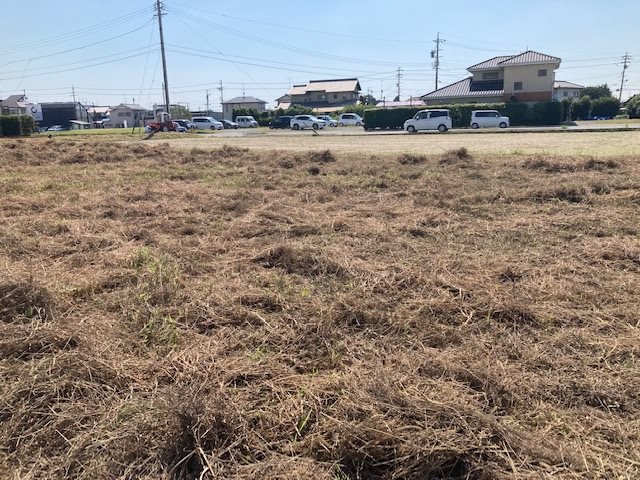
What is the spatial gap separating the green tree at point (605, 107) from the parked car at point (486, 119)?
19945 millimetres

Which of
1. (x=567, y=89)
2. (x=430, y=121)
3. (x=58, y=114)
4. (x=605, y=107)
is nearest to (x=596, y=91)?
(x=567, y=89)

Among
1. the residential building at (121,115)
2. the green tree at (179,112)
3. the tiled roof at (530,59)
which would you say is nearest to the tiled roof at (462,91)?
the tiled roof at (530,59)

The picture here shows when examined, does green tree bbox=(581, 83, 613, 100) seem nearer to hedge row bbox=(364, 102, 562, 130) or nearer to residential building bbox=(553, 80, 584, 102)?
residential building bbox=(553, 80, 584, 102)

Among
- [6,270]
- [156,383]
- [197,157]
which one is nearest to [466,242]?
[156,383]

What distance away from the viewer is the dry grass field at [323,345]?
1966mm

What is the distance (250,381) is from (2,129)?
4504 cm

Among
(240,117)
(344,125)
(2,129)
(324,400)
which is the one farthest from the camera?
(240,117)

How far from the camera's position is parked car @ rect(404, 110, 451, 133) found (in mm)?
31625

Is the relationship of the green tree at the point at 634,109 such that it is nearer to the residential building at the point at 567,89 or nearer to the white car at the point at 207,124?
the residential building at the point at 567,89

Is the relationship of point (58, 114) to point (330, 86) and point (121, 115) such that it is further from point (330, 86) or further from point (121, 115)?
point (330, 86)

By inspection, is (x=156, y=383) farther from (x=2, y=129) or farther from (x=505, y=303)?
(x=2, y=129)

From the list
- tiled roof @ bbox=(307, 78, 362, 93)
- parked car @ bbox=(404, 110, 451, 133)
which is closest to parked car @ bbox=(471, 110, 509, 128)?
parked car @ bbox=(404, 110, 451, 133)

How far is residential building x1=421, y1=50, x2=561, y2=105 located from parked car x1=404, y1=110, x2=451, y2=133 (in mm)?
16030

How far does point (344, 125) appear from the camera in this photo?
163 ft
